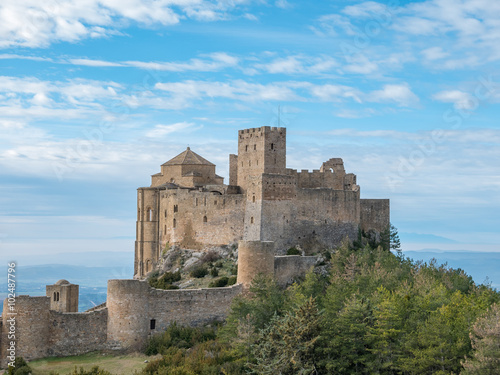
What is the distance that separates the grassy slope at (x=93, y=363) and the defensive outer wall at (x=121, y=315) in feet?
1.55

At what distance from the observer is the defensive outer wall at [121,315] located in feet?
116

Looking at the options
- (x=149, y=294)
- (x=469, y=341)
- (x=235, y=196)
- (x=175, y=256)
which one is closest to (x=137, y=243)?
(x=175, y=256)

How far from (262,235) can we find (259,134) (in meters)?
9.40

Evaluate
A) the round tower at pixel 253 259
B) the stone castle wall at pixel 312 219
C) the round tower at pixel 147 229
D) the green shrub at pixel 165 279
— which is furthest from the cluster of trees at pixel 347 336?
the round tower at pixel 147 229

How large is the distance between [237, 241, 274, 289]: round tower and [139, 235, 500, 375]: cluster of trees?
167 centimetres

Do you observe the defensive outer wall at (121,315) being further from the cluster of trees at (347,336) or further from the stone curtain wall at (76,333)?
the cluster of trees at (347,336)

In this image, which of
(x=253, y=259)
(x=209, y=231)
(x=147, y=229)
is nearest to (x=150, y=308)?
(x=253, y=259)

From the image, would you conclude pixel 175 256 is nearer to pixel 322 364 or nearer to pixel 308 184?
pixel 308 184

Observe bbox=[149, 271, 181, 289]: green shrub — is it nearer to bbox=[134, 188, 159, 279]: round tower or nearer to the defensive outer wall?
bbox=[134, 188, 159, 279]: round tower

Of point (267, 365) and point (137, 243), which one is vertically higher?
point (137, 243)

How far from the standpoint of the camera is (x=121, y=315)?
122 feet

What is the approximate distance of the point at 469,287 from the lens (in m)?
45.7

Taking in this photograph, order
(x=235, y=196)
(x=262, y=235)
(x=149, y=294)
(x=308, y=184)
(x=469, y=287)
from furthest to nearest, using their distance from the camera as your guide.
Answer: (x=308, y=184) → (x=235, y=196) → (x=262, y=235) → (x=469, y=287) → (x=149, y=294)

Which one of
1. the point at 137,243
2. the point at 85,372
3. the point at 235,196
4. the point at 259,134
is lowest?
the point at 85,372
